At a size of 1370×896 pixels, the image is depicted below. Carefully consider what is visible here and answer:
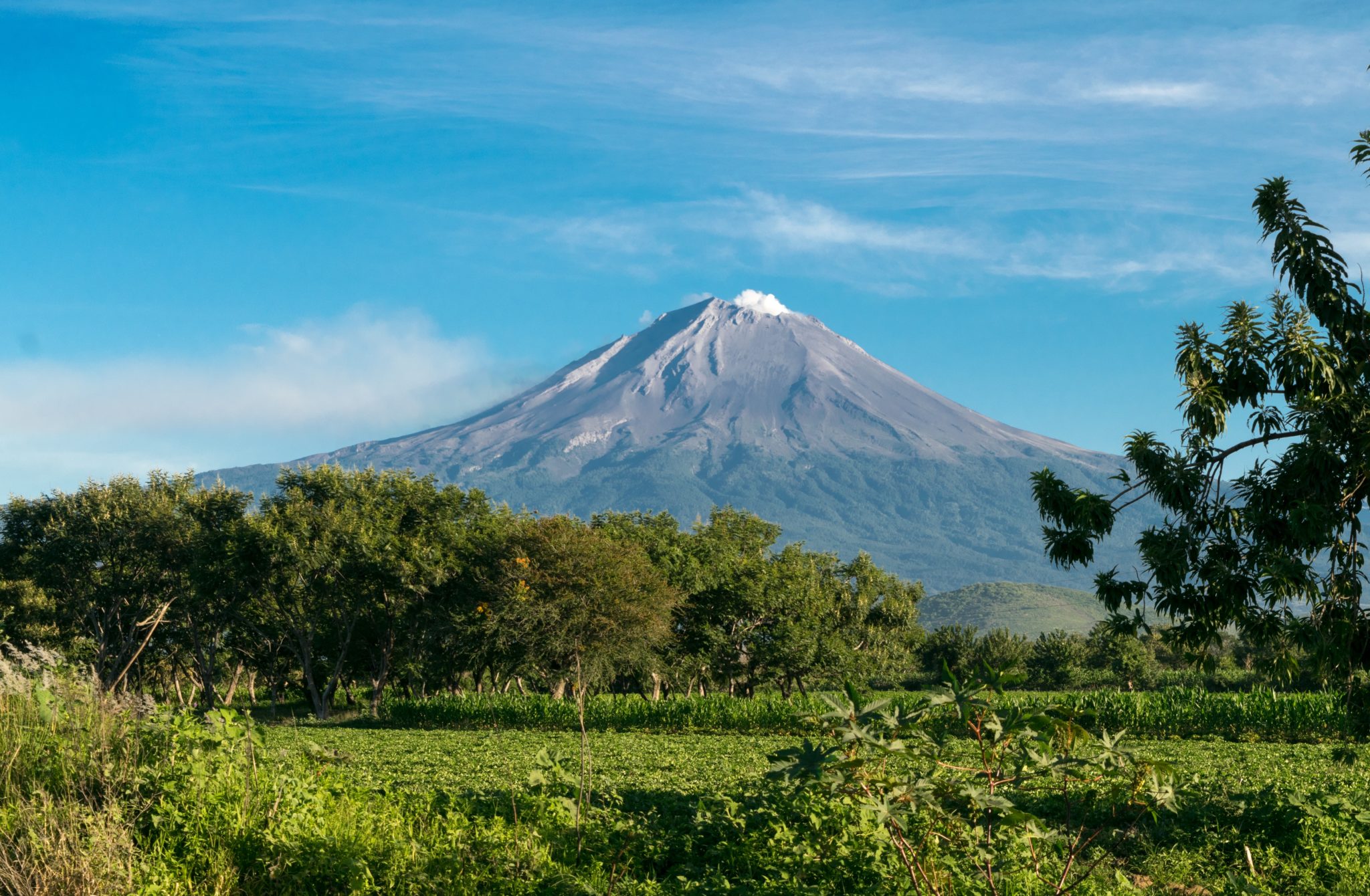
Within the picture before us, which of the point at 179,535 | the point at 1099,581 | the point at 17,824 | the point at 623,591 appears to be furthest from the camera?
the point at 179,535

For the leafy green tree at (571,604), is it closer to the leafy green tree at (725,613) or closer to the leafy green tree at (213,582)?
the leafy green tree at (725,613)

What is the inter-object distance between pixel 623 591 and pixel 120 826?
32.0m

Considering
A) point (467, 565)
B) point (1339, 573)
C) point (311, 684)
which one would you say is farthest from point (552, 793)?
point (311, 684)

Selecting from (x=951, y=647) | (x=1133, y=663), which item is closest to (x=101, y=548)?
(x=951, y=647)

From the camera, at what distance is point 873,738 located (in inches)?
215

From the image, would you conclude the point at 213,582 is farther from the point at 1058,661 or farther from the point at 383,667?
the point at 1058,661

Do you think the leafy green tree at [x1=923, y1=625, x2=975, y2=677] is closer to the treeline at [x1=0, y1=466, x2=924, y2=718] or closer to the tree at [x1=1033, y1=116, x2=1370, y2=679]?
the treeline at [x1=0, y1=466, x2=924, y2=718]

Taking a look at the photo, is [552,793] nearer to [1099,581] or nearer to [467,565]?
[1099,581]

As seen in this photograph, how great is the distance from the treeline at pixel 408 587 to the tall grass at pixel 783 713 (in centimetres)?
257

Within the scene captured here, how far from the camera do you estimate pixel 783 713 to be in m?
33.0

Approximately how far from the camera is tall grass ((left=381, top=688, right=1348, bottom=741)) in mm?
30203

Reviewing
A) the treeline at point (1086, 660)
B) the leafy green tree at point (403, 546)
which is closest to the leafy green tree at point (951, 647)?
the treeline at point (1086, 660)

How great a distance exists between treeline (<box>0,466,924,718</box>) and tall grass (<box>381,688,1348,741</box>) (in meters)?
2.57

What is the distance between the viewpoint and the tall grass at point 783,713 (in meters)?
30.2
